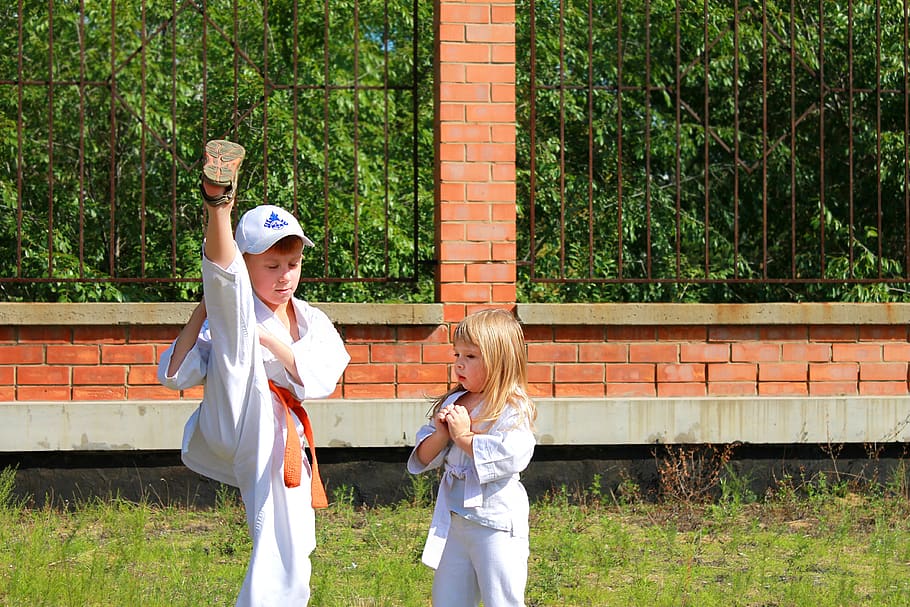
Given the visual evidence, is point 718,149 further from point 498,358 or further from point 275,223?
point 275,223

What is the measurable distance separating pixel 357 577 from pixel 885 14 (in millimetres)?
7048

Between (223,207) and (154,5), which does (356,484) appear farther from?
(154,5)

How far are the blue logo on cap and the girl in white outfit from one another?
593 millimetres

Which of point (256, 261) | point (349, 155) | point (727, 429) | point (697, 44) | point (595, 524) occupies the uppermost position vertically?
point (697, 44)

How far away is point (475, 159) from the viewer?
6000 mm

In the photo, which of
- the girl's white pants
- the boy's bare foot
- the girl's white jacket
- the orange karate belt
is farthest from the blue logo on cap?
the girl's white pants

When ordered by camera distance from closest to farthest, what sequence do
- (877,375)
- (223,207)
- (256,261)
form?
(223,207), (256,261), (877,375)

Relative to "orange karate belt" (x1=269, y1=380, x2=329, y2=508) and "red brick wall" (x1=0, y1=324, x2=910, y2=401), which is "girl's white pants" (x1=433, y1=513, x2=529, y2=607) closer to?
"orange karate belt" (x1=269, y1=380, x2=329, y2=508)

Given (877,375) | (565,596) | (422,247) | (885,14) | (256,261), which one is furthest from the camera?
(422,247)

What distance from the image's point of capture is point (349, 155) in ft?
35.1

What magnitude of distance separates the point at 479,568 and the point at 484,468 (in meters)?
0.30

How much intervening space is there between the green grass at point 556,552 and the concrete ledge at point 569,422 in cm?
30

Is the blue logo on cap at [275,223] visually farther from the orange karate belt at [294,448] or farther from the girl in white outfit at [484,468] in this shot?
the girl in white outfit at [484,468]

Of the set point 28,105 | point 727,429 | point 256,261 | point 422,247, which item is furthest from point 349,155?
point 256,261
